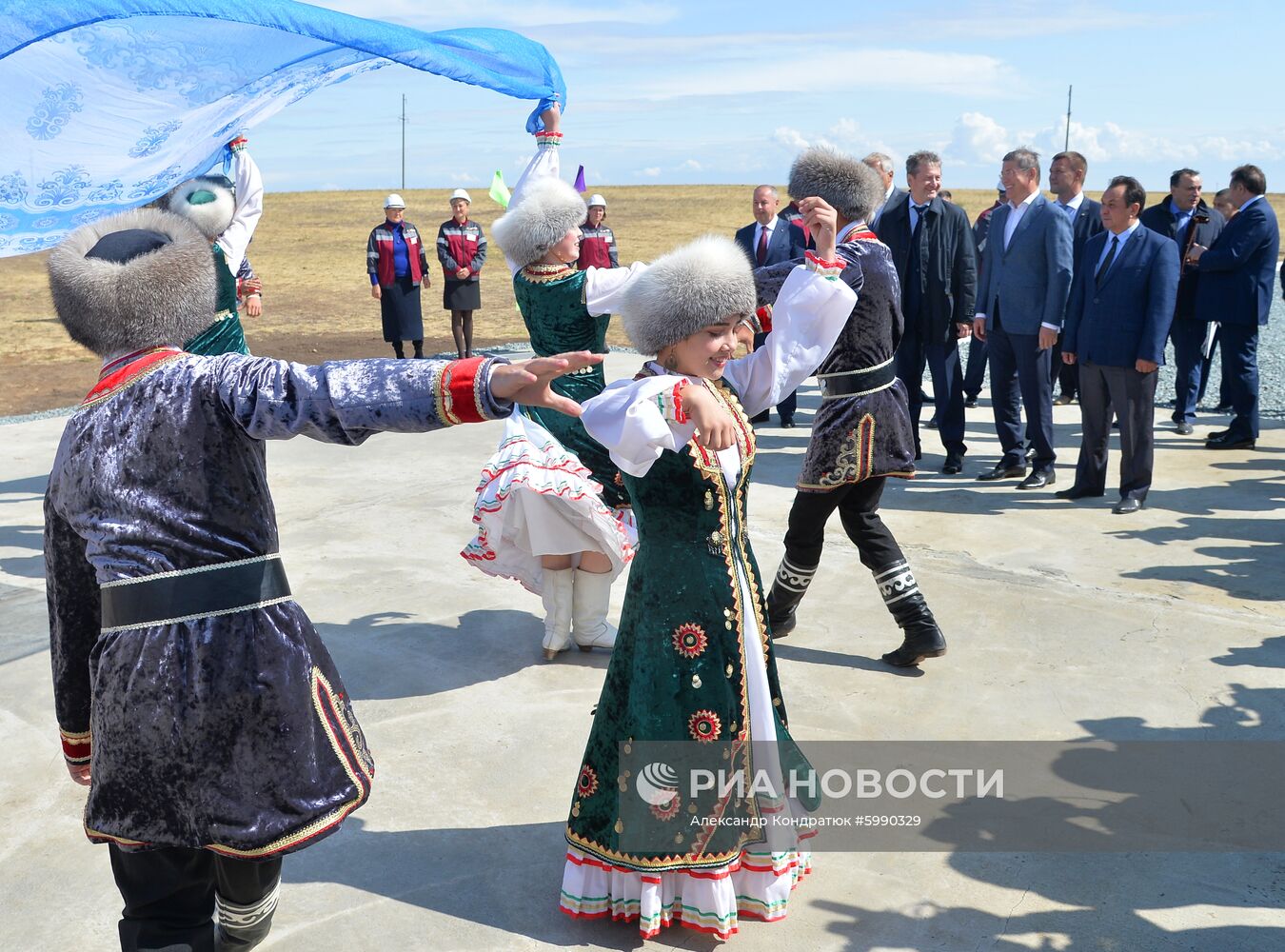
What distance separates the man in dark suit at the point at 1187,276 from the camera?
385 inches

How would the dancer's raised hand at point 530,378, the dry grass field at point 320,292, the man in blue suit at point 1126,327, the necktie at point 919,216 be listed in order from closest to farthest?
the dancer's raised hand at point 530,378, the man in blue suit at point 1126,327, the necktie at point 919,216, the dry grass field at point 320,292

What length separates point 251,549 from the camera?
2500 millimetres

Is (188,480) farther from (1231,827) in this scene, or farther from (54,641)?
(1231,827)

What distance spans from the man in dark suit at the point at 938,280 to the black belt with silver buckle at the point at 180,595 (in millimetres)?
6803

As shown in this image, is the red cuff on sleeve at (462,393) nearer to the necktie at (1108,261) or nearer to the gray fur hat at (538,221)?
the gray fur hat at (538,221)

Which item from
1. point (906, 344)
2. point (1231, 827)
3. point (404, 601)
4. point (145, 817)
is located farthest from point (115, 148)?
point (906, 344)

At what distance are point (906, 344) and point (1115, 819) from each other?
18.1ft

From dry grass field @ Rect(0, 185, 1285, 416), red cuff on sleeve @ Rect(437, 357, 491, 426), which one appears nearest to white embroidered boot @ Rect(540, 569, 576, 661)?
red cuff on sleeve @ Rect(437, 357, 491, 426)

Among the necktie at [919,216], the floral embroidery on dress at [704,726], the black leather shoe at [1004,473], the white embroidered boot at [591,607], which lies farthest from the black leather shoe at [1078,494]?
the floral embroidery on dress at [704,726]

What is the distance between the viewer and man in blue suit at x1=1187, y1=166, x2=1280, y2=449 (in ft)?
29.9

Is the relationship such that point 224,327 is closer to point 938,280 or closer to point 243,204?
point 243,204

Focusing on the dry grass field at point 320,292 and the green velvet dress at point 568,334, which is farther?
the dry grass field at point 320,292

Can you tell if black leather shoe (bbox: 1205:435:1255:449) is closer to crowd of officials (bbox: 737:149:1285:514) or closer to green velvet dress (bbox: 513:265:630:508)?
crowd of officials (bbox: 737:149:1285:514)

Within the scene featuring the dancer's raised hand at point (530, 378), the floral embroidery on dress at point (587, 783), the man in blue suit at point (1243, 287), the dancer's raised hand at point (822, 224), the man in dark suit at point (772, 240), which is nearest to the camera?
the dancer's raised hand at point (530, 378)
